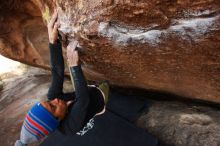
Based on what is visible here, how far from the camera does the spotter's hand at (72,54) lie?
2.28 m

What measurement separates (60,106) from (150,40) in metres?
0.87

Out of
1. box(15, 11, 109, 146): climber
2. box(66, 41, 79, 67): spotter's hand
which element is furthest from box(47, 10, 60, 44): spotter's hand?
box(66, 41, 79, 67): spotter's hand

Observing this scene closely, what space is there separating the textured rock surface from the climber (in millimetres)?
182

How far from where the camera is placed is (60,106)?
2.25 metres

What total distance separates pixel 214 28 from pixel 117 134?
163 centimetres

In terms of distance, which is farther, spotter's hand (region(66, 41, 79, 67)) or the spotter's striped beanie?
spotter's hand (region(66, 41, 79, 67))

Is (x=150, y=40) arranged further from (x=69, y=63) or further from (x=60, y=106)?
(x=60, y=106)

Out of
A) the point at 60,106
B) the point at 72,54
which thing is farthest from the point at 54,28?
the point at 60,106

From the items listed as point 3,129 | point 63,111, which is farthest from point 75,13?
point 3,129

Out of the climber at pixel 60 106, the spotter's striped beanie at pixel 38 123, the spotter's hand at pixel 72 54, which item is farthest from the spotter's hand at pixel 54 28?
the spotter's striped beanie at pixel 38 123

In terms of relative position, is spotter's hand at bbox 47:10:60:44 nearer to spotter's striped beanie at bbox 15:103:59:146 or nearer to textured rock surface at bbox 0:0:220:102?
textured rock surface at bbox 0:0:220:102

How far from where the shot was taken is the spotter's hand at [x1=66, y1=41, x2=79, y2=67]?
228cm

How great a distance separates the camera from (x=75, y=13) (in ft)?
7.02

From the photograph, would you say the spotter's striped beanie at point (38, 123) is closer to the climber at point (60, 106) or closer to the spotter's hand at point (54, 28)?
the climber at point (60, 106)
